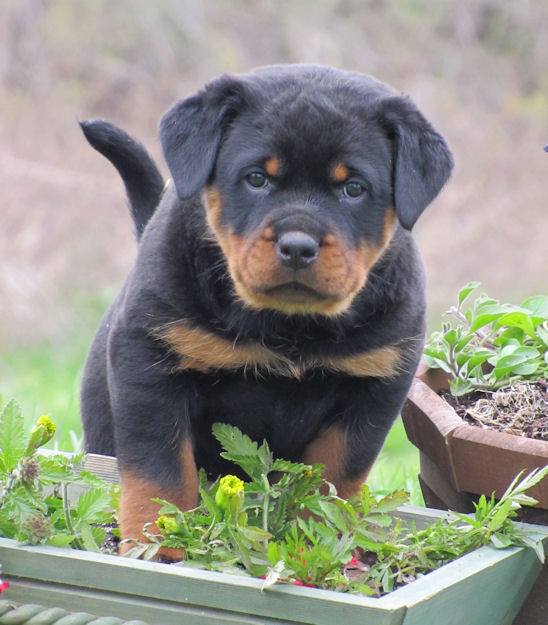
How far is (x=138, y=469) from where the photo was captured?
259 centimetres

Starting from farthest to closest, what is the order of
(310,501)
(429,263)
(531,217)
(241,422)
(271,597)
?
(531,217), (429,263), (241,422), (310,501), (271,597)

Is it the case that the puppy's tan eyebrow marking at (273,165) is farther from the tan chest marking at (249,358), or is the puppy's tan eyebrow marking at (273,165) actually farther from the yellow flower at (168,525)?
the yellow flower at (168,525)

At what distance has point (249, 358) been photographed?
2643mm

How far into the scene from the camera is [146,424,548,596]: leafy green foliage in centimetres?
221

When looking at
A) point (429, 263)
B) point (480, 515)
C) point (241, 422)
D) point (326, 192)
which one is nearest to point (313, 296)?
point (326, 192)

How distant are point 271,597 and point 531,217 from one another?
286 inches

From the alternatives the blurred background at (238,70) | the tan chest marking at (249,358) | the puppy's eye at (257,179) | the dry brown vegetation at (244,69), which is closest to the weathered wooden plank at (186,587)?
the tan chest marking at (249,358)

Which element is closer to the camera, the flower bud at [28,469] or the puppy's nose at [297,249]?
the flower bud at [28,469]

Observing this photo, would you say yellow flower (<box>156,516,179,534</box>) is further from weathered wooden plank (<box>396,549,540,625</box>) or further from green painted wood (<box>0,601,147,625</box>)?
weathered wooden plank (<box>396,549,540,625</box>)

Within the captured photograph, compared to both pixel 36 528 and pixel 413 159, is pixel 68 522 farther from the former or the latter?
pixel 413 159

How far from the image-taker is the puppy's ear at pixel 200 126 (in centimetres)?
260

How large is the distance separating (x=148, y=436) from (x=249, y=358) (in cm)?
28

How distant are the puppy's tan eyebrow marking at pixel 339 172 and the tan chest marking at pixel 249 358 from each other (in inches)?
15.8

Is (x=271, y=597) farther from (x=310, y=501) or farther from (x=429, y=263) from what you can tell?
(x=429, y=263)
